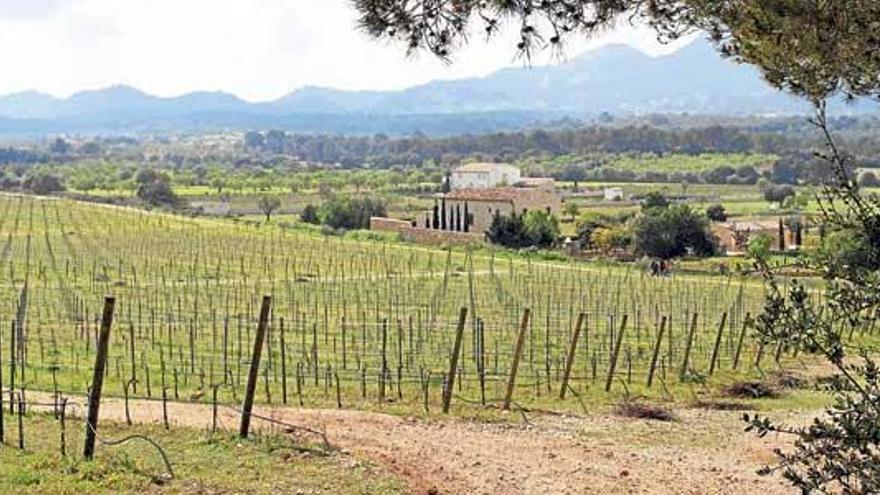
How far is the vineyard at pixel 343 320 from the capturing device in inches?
651

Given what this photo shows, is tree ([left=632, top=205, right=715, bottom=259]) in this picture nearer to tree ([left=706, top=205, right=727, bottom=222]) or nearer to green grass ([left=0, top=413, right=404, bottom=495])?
tree ([left=706, top=205, right=727, bottom=222])

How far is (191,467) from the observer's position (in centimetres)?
981

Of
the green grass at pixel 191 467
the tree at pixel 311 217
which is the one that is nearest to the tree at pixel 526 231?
the tree at pixel 311 217

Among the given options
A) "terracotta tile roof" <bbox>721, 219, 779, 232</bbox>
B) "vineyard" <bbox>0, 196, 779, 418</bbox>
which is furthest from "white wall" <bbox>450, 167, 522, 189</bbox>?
"vineyard" <bbox>0, 196, 779, 418</bbox>

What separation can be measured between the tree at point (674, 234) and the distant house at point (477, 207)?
12.5 m

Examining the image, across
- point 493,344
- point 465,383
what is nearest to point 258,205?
point 493,344

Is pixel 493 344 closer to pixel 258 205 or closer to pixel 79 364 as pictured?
pixel 79 364

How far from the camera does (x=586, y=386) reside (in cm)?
1689

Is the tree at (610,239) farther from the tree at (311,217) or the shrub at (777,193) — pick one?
the shrub at (777,193)

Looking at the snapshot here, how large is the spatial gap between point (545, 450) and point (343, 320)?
515 inches

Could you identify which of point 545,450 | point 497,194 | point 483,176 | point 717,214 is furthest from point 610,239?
point 483,176

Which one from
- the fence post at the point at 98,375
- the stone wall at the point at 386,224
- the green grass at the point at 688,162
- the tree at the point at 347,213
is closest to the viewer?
the fence post at the point at 98,375

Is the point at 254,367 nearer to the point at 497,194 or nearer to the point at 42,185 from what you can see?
the point at 497,194

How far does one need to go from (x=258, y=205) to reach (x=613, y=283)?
150 ft
